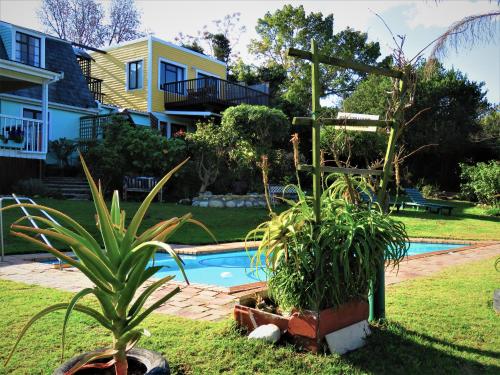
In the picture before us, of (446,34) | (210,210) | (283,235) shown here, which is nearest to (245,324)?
(283,235)

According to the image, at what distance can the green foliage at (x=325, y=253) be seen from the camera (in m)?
3.22

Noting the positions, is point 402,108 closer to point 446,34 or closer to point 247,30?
point 446,34

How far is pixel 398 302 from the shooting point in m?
4.70

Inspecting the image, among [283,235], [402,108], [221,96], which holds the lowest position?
[283,235]

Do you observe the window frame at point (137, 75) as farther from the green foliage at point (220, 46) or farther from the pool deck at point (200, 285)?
the pool deck at point (200, 285)

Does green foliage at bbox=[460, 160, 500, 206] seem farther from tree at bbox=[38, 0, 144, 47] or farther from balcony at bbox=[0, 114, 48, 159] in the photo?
tree at bbox=[38, 0, 144, 47]

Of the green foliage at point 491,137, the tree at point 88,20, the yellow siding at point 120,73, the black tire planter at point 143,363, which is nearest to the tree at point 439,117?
the green foliage at point 491,137

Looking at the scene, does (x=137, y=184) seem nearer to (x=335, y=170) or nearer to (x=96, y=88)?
(x=96, y=88)

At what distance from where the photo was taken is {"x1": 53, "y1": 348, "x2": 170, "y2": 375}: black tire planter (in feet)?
7.22

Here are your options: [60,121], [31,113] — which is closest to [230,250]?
[31,113]

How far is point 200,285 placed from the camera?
5.50m

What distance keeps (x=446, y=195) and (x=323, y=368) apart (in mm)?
22962

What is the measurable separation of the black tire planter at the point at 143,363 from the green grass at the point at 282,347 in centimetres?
47

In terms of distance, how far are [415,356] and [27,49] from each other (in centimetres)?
1941
